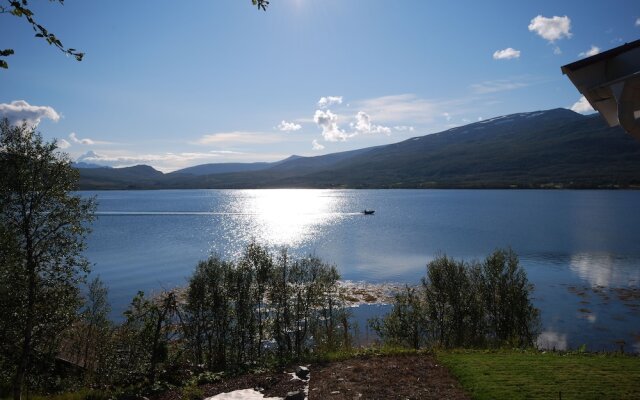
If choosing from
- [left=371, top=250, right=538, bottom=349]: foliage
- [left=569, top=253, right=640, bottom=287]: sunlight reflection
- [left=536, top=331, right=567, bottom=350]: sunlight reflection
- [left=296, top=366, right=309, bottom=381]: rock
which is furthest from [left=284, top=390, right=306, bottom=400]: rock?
[left=569, top=253, right=640, bottom=287]: sunlight reflection

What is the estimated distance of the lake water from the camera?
46.1m

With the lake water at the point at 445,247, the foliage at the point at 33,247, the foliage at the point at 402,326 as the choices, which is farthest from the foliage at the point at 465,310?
the foliage at the point at 33,247

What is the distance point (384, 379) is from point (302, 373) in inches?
126

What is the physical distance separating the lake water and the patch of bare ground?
756 inches

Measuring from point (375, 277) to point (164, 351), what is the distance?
4671 centimetres

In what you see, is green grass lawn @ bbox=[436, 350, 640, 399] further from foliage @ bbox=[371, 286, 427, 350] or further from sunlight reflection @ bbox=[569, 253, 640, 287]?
sunlight reflection @ bbox=[569, 253, 640, 287]

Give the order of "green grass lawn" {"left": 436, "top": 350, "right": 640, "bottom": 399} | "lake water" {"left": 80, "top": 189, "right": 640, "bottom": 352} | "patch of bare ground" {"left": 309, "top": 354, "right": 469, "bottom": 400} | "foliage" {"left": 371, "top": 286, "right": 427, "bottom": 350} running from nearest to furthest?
"green grass lawn" {"left": 436, "top": 350, "right": 640, "bottom": 399} → "patch of bare ground" {"left": 309, "top": 354, "right": 469, "bottom": 400} → "foliage" {"left": 371, "top": 286, "right": 427, "bottom": 350} → "lake water" {"left": 80, "top": 189, "right": 640, "bottom": 352}

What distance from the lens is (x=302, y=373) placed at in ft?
52.7

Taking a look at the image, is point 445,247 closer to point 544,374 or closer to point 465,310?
point 465,310

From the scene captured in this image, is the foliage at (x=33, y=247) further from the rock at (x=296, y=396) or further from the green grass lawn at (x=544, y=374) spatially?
the green grass lawn at (x=544, y=374)

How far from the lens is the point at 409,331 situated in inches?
1346

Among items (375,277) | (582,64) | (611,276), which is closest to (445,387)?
(582,64)

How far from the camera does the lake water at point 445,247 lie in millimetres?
46062

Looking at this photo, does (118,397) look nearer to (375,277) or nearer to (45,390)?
(45,390)
